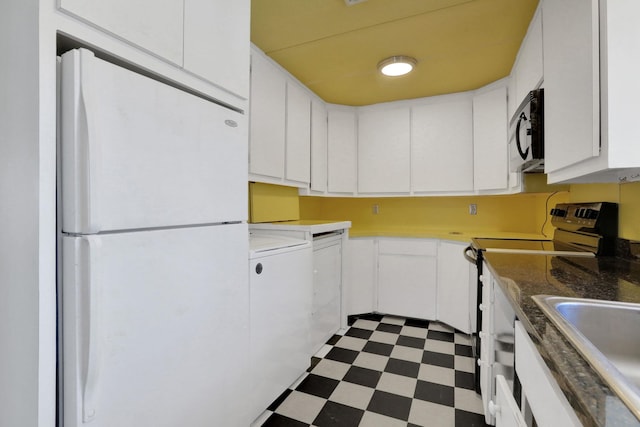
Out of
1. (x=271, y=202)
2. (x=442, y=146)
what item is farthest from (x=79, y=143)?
(x=442, y=146)

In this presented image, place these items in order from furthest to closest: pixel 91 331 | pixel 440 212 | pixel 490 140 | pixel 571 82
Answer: pixel 440 212 → pixel 490 140 → pixel 571 82 → pixel 91 331

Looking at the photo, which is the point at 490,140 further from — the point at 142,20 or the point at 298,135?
the point at 142,20

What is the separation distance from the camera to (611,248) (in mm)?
1334

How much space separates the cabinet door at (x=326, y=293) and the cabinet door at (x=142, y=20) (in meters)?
1.54

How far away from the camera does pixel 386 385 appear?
180 centimetres

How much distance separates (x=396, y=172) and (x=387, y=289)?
46.8 inches

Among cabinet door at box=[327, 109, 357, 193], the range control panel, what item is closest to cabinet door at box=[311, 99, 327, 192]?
cabinet door at box=[327, 109, 357, 193]

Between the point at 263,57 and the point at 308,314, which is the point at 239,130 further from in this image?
the point at 308,314

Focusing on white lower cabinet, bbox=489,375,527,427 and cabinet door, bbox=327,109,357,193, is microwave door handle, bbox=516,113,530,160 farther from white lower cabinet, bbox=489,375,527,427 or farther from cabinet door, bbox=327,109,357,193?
cabinet door, bbox=327,109,357,193

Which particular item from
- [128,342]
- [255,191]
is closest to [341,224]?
[255,191]

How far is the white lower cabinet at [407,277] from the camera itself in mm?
2695

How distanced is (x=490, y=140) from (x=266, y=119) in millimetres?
1909

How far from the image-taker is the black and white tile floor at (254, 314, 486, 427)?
5.01 feet

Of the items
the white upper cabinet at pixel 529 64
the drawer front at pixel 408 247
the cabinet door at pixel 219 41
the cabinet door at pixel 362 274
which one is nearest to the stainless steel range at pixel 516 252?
the white upper cabinet at pixel 529 64
